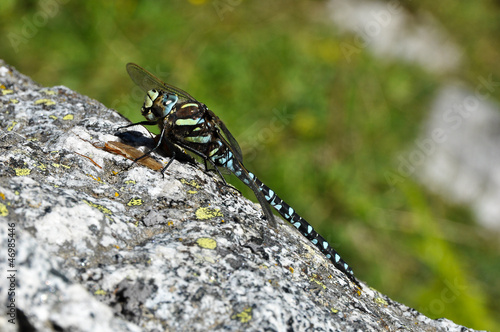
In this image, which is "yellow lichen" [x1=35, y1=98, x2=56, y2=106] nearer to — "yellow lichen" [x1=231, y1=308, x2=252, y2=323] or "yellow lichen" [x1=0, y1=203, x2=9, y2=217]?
"yellow lichen" [x1=0, y1=203, x2=9, y2=217]

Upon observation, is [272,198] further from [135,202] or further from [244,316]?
[244,316]

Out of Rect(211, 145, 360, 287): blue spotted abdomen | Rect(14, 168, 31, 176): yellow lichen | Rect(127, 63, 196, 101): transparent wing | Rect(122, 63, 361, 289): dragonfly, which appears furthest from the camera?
Rect(127, 63, 196, 101): transparent wing

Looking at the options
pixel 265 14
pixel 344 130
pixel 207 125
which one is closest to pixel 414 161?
pixel 344 130

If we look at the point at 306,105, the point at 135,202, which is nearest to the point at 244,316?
the point at 135,202

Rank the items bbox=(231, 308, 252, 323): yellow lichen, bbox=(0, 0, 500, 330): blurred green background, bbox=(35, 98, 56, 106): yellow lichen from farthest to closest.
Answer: bbox=(0, 0, 500, 330): blurred green background → bbox=(35, 98, 56, 106): yellow lichen → bbox=(231, 308, 252, 323): yellow lichen

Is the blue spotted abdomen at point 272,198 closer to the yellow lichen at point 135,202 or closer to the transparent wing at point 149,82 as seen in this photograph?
the transparent wing at point 149,82

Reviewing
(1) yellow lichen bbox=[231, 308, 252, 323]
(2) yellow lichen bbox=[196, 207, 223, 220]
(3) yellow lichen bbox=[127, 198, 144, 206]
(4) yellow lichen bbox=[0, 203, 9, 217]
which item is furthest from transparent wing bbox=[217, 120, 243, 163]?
(4) yellow lichen bbox=[0, 203, 9, 217]
